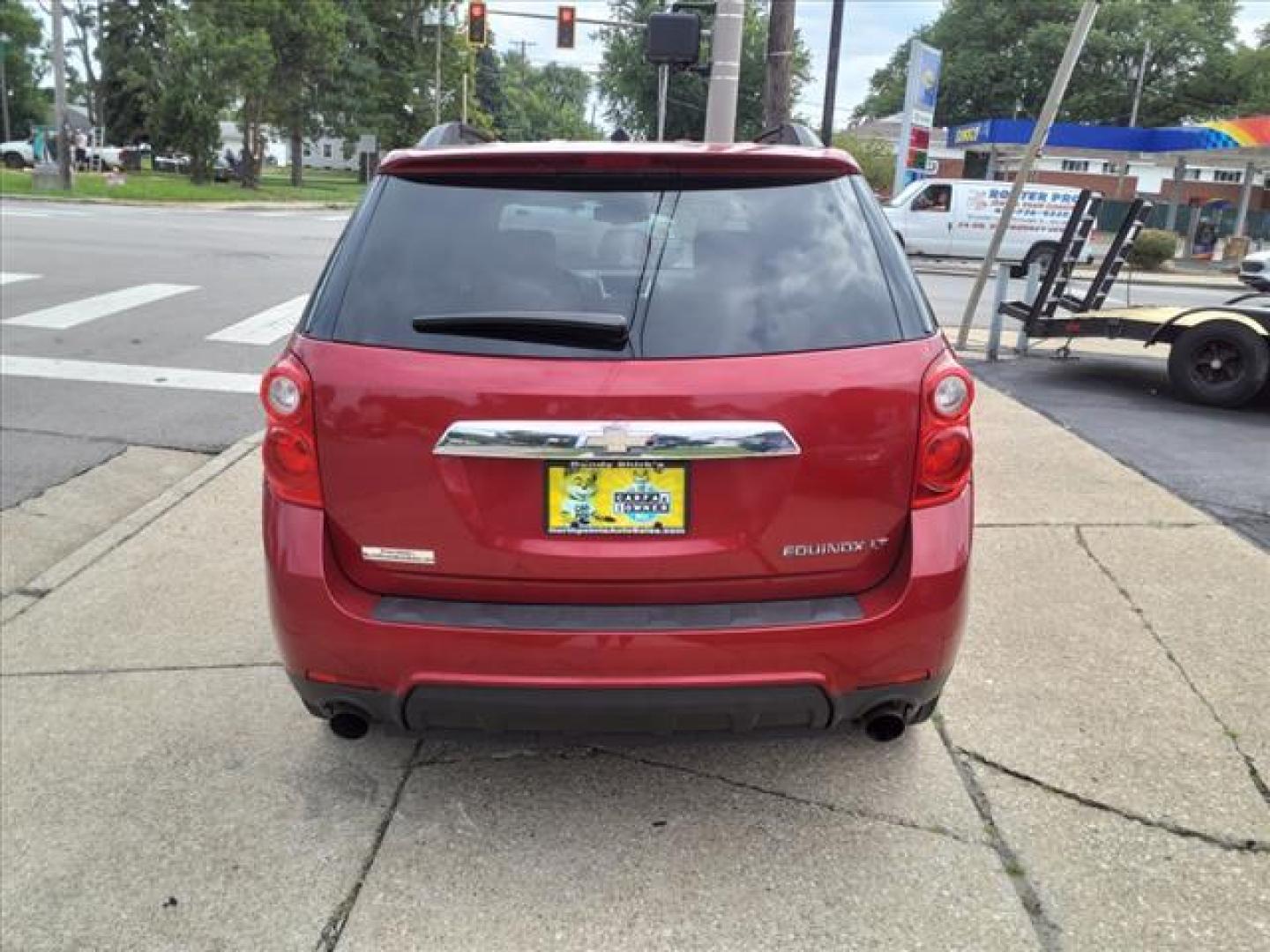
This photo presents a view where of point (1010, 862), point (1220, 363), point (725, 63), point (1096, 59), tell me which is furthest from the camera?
point (1096, 59)

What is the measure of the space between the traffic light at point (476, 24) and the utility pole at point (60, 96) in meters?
10.2

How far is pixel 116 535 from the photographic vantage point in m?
5.04

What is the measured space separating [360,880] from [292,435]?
45.2 inches

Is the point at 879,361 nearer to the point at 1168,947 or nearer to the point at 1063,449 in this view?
the point at 1168,947

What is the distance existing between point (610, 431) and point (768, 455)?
367 millimetres

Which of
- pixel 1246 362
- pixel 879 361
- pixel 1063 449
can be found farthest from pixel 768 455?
pixel 1246 362

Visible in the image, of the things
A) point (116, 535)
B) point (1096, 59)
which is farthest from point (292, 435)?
point (1096, 59)

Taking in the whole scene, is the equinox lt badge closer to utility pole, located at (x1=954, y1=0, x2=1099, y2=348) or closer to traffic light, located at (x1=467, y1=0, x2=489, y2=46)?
utility pole, located at (x1=954, y1=0, x2=1099, y2=348)

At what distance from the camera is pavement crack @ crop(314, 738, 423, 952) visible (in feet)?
8.04

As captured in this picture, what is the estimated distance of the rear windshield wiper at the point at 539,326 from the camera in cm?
242

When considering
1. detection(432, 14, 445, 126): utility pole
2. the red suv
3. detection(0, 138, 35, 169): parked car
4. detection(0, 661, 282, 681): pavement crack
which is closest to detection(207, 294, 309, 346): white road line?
detection(0, 661, 282, 681): pavement crack

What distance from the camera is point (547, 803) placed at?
116 inches

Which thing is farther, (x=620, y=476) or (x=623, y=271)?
(x=623, y=271)

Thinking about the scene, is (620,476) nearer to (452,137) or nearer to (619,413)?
(619,413)
